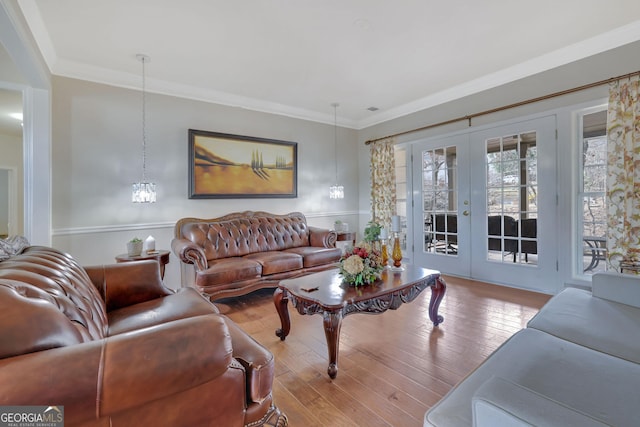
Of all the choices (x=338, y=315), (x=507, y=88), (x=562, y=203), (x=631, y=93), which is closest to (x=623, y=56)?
(x=631, y=93)

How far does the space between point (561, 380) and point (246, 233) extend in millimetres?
3591

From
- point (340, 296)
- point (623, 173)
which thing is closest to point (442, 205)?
point (623, 173)

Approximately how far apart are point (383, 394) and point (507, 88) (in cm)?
389

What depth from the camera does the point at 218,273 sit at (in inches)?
124

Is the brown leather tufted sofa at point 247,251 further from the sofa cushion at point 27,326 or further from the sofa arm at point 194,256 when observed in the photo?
the sofa cushion at point 27,326

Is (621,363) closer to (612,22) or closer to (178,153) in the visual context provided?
(612,22)

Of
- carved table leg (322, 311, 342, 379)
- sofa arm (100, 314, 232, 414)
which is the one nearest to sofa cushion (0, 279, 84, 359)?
sofa arm (100, 314, 232, 414)

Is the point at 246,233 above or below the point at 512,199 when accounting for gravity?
below

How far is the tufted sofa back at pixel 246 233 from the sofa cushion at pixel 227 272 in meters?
0.34

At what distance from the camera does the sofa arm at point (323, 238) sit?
14.5 ft

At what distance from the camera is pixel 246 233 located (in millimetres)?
4113

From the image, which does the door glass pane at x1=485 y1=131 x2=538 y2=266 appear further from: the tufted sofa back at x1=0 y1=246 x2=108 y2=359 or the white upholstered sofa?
the tufted sofa back at x1=0 y1=246 x2=108 y2=359

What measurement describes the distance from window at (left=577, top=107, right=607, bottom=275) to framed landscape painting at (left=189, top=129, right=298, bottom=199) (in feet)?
12.2

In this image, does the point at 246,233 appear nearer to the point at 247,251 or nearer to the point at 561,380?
the point at 247,251
